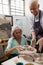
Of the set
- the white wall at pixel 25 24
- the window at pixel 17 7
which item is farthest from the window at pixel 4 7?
the white wall at pixel 25 24

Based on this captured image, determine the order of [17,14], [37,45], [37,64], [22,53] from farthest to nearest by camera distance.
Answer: [17,14]
[37,45]
[22,53]
[37,64]

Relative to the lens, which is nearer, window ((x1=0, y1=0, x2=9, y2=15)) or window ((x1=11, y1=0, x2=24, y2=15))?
window ((x1=0, y1=0, x2=9, y2=15))

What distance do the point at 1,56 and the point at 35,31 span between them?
1.29 m

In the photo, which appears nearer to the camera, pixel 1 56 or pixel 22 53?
pixel 1 56

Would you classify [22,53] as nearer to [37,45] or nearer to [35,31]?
[37,45]

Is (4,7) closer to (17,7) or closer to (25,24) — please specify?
(17,7)

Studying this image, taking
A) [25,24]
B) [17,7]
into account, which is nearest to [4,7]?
[17,7]

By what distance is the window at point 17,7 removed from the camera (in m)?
4.10

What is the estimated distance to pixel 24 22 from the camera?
3902 mm

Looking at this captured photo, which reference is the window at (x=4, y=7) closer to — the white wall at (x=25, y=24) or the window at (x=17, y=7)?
the window at (x=17, y=7)

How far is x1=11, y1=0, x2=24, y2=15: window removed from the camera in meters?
4.10

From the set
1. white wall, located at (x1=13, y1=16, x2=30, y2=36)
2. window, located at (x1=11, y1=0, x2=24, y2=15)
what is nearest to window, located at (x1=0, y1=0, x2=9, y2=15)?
window, located at (x1=11, y1=0, x2=24, y2=15)

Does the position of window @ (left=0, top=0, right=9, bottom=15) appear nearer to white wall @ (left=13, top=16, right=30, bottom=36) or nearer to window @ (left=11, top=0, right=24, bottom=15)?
window @ (left=11, top=0, right=24, bottom=15)

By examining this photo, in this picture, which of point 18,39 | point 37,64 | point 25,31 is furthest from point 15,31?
point 25,31
